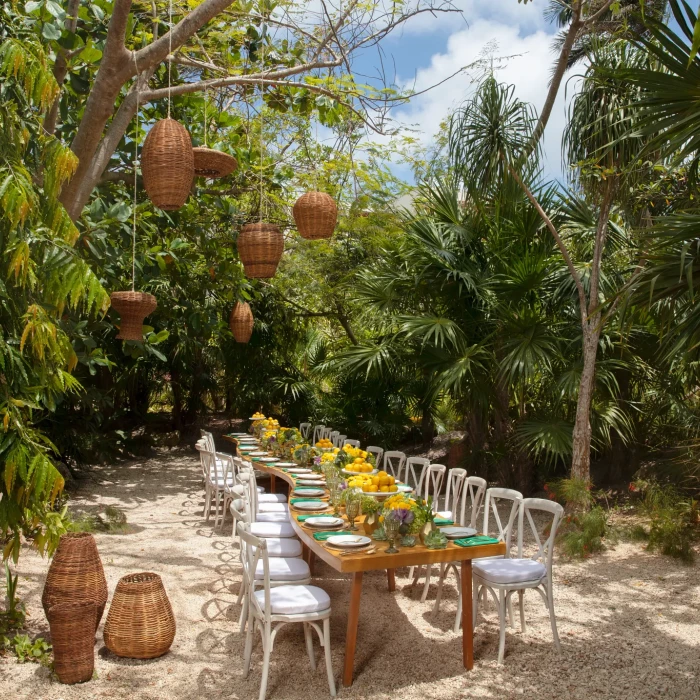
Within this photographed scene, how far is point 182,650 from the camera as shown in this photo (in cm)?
410

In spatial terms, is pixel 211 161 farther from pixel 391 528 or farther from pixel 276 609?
pixel 276 609

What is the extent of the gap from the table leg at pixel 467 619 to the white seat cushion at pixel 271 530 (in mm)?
1718

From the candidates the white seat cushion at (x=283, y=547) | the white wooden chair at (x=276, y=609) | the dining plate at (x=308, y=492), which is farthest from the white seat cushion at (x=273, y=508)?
the white wooden chair at (x=276, y=609)

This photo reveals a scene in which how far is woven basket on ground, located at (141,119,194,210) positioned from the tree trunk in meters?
4.14

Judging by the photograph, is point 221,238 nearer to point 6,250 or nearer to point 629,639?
point 6,250

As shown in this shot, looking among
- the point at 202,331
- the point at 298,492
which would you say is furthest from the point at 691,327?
the point at 202,331

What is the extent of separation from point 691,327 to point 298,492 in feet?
9.74

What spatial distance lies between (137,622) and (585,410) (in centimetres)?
445

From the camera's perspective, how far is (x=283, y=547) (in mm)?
4734

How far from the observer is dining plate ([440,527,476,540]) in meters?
4.11

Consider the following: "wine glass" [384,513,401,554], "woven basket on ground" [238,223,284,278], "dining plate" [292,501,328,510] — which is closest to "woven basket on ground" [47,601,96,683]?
"dining plate" [292,501,328,510]

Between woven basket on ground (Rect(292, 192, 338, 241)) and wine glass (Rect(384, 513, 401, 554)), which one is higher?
woven basket on ground (Rect(292, 192, 338, 241))

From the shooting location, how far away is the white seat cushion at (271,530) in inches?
202

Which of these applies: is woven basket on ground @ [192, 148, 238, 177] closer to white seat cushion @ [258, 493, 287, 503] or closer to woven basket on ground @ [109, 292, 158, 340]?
woven basket on ground @ [109, 292, 158, 340]
